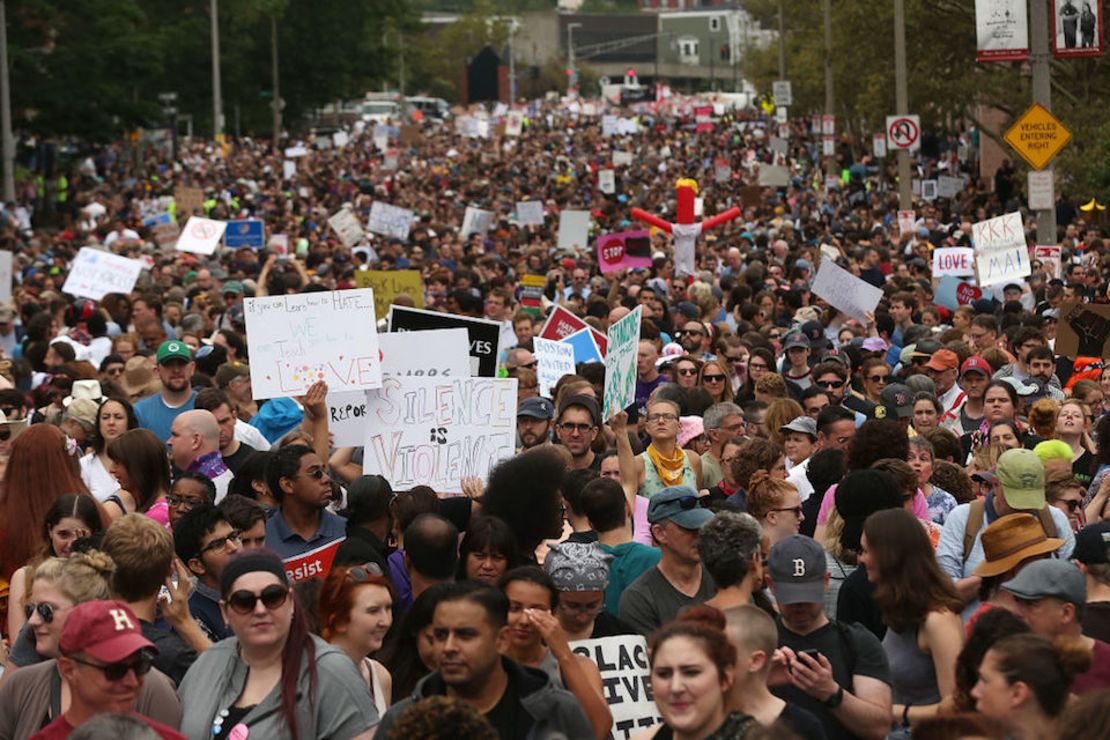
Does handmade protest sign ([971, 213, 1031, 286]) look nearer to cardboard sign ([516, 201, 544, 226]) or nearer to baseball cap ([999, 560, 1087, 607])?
baseball cap ([999, 560, 1087, 607])

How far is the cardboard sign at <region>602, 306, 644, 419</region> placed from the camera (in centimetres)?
1128

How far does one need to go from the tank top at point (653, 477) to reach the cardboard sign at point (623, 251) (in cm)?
1418

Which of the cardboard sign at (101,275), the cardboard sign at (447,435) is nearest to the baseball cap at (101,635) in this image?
the cardboard sign at (447,435)

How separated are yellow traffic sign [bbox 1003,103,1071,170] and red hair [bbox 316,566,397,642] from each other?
1432 cm

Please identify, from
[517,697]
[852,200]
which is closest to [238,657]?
[517,697]

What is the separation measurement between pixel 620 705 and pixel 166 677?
1375 millimetres

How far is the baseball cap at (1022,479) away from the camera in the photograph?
7.88m

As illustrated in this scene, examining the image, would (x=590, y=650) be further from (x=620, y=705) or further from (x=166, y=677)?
(x=166, y=677)

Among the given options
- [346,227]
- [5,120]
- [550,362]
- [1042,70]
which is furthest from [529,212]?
[550,362]

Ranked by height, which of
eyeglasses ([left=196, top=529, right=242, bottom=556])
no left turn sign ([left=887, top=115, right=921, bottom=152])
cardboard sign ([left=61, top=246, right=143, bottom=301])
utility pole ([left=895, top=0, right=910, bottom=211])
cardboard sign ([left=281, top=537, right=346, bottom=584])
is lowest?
cardboard sign ([left=281, top=537, right=346, bottom=584])

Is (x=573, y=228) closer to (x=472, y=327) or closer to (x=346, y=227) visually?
(x=346, y=227)

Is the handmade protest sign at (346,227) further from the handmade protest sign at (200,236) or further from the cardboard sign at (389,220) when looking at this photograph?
the handmade protest sign at (200,236)

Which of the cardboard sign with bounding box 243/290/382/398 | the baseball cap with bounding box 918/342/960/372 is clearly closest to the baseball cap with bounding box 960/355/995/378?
the baseball cap with bounding box 918/342/960/372

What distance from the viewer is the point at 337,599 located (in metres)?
6.63
